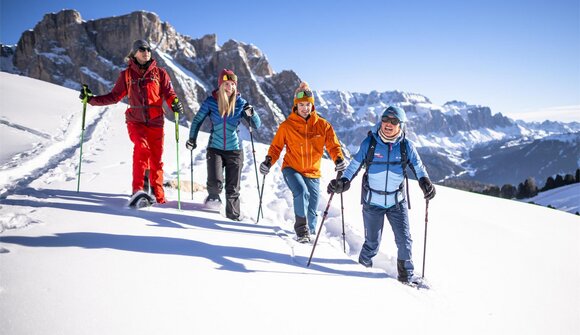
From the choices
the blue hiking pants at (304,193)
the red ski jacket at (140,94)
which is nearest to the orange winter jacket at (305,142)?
the blue hiking pants at (304,193)

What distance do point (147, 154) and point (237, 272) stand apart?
11.1 feet

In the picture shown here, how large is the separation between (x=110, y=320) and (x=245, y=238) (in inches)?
102

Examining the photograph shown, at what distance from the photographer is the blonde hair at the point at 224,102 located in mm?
6066

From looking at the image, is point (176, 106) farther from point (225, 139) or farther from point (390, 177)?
point (390, 177)

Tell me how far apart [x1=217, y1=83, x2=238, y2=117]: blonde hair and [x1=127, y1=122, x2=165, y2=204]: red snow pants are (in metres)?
1.21

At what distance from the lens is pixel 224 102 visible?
240 inches

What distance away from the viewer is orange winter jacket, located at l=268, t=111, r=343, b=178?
5742 mm

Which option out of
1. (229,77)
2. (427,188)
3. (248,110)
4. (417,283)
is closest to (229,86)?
(229,77)

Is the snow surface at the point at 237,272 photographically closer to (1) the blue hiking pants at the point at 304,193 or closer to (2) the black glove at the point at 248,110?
(1) the blue hiking pants at the point at 304,193

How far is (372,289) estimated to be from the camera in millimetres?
3623

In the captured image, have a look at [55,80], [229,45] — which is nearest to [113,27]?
[55,80]

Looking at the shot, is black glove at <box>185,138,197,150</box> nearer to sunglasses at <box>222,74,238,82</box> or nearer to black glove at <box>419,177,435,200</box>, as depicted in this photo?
sunglasses at <box>222,74,238,82</box>

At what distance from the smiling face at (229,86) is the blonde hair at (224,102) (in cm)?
4

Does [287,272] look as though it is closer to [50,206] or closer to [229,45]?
[50,206]
